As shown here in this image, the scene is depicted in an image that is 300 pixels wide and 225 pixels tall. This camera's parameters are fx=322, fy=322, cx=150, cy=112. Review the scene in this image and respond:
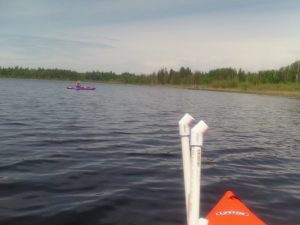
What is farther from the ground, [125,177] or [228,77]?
[228,77]

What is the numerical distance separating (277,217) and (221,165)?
13.4 ft

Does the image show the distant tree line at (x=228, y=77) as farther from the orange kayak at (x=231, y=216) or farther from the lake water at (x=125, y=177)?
the orange kayak at (x=231, y=216)

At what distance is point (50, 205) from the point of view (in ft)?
20.7

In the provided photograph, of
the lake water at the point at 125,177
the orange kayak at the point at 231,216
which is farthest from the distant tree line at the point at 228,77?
the orange kayak at the point at 231,216

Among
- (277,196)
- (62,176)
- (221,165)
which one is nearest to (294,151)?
(221,165)

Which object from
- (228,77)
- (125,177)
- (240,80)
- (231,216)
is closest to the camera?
(231,216)

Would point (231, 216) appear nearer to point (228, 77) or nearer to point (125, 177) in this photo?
point (125, 177)

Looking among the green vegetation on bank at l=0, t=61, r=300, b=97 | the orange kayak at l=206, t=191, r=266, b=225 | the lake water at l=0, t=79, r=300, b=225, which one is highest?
the green vegetation on bank at l=0, t=61, r=300, b=97

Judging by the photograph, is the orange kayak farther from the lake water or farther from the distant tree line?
the distant tree line

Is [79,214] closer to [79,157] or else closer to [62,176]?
[62,176]

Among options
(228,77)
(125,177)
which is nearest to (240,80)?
(228,77)

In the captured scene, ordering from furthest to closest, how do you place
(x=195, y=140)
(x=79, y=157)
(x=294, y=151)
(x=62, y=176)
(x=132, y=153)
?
1. (x=294, y=151)
2. (x=132, y=153)
3. (x=79, y=157)
4. (x=62, y=176)
5. (x=195, y=140)

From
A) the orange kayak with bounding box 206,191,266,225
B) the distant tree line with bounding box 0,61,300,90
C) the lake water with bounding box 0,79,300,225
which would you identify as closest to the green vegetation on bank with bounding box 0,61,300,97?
the distant tree line with bounding box 0,61,300,90

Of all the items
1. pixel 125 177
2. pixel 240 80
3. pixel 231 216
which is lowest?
pixel 125 177
